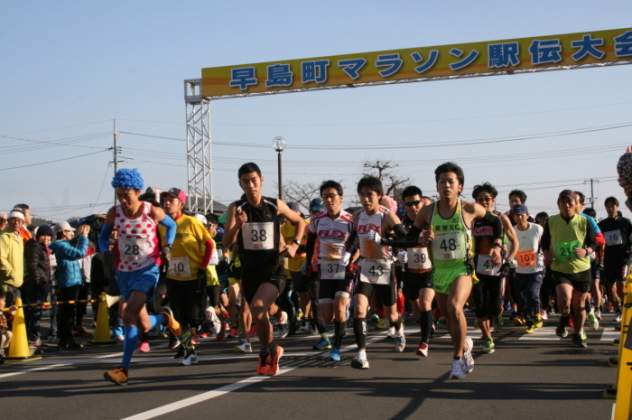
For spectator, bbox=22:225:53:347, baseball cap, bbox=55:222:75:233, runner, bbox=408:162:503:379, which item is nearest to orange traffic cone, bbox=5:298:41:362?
spectator, bbox=22:225:53:347

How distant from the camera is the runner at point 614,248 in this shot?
538 inches

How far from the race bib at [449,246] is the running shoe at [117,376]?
337cm

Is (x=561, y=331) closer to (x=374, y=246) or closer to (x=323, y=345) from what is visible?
(x=323, y=345)

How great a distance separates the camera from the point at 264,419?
610 centimetres

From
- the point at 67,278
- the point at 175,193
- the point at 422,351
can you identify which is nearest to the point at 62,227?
the point at 67,278

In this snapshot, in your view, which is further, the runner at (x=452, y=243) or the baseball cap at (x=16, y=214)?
the baseball cap at (x=16, y=214)

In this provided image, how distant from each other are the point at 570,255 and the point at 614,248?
12.6 feet

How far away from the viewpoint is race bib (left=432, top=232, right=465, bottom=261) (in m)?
8.06

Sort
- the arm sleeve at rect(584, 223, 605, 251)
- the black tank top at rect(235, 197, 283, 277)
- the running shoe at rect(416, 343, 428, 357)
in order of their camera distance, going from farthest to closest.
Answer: the arm sleeve at rect(584, 223, 605, 251)
the running shoe at rect(416, 343, 428, 357)
the black tank top at rect(235, 197, 283, 277)

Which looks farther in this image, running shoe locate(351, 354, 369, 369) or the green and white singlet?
running shoe locate(351, 354, 369, 369)

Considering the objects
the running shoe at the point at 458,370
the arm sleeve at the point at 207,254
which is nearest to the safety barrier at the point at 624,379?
the running shoe at the point at 458,370

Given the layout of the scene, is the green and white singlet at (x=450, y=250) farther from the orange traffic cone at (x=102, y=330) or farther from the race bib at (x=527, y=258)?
the orange traffic cone at (x=102, y=330)

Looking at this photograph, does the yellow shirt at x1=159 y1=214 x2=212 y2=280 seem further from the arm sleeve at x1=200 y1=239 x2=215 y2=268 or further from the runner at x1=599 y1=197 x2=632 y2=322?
the runner at x1=599 y1=197 x2=632 y2=322

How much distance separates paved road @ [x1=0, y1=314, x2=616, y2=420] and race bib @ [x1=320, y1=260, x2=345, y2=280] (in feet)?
3.31
